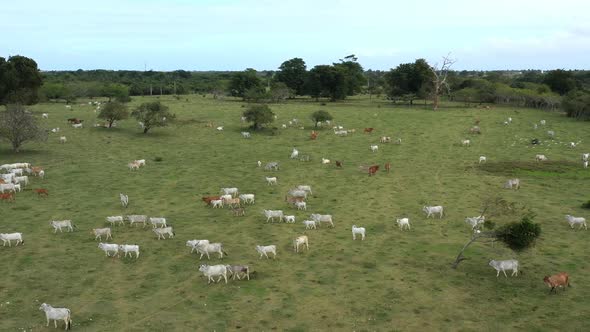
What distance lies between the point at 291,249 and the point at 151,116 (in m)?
41.8

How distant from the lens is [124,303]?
1995 cm

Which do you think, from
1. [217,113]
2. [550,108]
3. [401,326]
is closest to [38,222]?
[401,326]

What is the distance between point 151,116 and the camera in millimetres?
62344

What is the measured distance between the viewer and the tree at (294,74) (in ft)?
398

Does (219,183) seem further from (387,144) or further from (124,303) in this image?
(387,144)

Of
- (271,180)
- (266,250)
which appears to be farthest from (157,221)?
(271,180)

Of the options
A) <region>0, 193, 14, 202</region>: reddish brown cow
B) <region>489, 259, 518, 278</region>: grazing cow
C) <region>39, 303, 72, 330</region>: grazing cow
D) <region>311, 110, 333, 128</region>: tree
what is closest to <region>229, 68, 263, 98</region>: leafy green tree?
<region>311, 110, 333, 128</region>: tree

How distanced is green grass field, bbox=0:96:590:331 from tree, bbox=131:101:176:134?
7.85m

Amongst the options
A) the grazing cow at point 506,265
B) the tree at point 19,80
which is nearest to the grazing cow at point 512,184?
the grazing cow at point 506,265

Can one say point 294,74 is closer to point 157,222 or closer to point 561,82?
point 561,82

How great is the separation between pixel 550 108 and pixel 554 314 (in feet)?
292

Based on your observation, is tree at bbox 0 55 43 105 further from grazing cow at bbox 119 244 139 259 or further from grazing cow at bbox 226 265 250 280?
grazing cow at bbox 226 265 250 280

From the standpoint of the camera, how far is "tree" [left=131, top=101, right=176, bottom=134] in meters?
62.5

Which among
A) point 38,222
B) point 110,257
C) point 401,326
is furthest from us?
point 38,222
